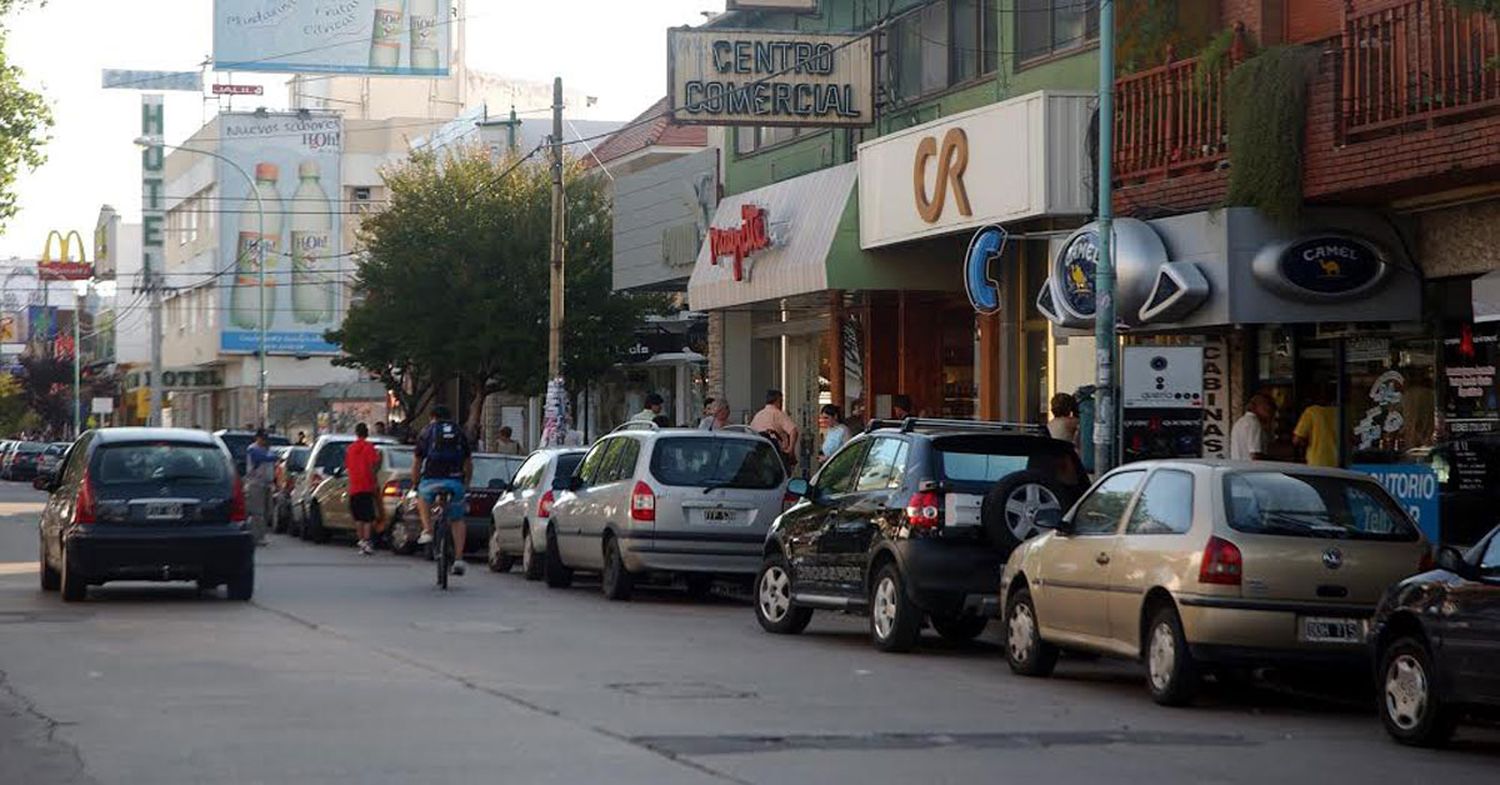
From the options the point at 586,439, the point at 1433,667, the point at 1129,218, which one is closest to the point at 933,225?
the point at 1129,218

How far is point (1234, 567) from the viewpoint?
13141 millimetres

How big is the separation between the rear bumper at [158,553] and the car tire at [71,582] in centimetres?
8

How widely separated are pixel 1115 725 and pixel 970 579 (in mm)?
3807

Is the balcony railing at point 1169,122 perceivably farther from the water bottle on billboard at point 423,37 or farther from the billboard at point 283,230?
the billboard at point 283,230

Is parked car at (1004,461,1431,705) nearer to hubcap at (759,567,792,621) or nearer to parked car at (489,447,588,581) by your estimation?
hubcap at (759,567,792,621)

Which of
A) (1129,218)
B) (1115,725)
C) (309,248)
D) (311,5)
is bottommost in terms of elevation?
(1115,725)

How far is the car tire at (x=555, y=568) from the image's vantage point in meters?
23.5

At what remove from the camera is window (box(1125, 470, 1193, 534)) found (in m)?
13.6

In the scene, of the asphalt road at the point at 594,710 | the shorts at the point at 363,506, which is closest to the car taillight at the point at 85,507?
the asphalt road at the point at 594,710

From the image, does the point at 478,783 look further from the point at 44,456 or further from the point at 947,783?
the point at 44,456

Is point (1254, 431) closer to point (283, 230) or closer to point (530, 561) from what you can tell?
point (530, 561)

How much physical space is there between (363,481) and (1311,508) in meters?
18.4

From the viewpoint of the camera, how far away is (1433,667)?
11633 millimetres

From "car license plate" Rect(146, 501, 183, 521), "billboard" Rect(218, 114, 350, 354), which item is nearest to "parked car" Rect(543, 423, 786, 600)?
"car license plate" Rect(146, 501, 183, 521)
